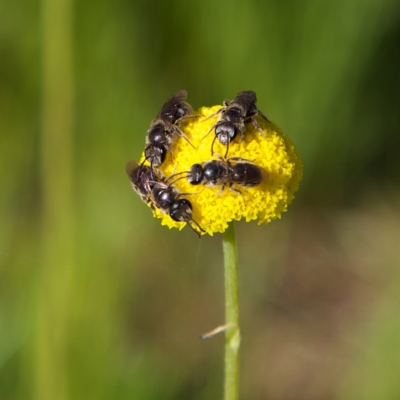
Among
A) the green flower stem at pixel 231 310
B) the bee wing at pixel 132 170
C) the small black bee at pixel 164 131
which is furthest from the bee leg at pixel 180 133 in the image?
the green flower stem at pixel 231 310

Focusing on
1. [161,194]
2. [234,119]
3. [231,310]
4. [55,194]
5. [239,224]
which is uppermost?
[239,224]

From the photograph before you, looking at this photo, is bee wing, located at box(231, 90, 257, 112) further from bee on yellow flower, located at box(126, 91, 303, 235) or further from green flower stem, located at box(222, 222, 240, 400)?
green flower stem, located at box(222, 222, 240, 400)

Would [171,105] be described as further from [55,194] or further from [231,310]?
[55,194]

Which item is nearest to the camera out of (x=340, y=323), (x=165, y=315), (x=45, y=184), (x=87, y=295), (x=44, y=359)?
(x=44, y=359)

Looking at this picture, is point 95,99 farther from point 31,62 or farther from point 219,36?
point 219,36

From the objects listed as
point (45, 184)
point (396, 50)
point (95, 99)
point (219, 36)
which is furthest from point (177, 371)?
point (396, 50)

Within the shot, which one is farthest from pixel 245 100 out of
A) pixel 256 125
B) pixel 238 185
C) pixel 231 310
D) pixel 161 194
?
pixel 231 310
